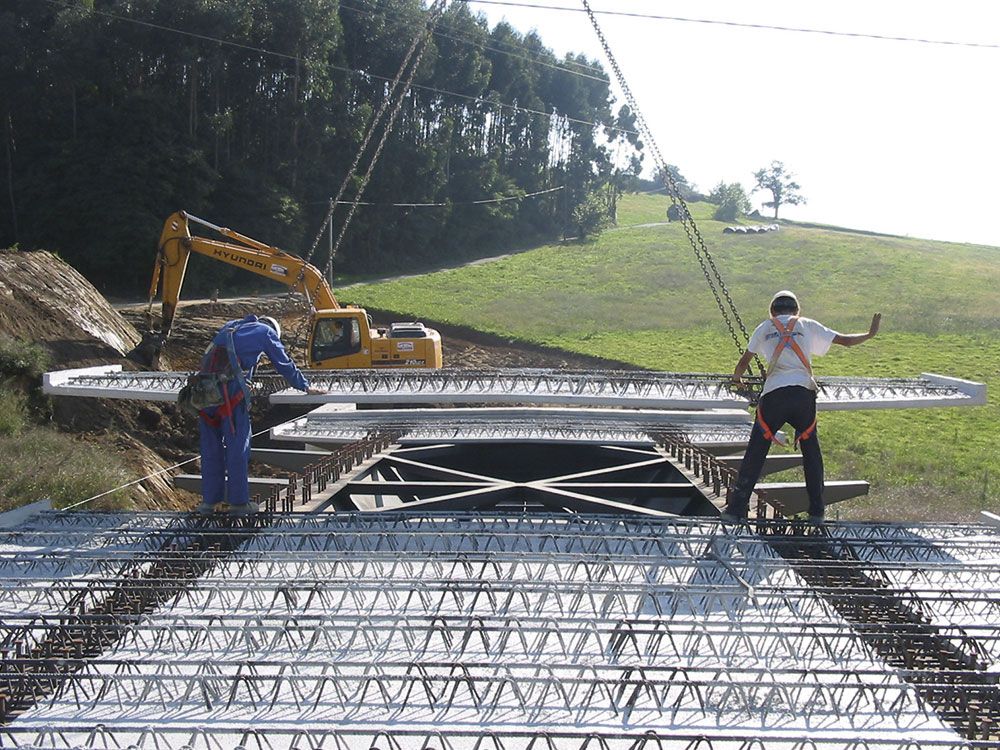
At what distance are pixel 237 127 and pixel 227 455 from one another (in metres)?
44.3

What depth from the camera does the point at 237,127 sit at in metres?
47.2

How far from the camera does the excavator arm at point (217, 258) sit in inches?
761

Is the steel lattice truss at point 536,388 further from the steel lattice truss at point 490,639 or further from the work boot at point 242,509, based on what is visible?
the steel lattice truss at point 490,639

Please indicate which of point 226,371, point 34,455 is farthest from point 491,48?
point 226,371

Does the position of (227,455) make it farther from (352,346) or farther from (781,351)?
(352,346)

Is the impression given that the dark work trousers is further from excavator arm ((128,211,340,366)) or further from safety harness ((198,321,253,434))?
excavator arm ((128,211,340,366))

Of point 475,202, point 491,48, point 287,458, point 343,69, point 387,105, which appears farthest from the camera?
point 491,48

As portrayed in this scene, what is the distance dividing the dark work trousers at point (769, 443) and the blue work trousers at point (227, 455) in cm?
349

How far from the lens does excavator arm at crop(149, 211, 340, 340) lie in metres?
19.3

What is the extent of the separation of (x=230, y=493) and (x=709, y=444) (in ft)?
17.5

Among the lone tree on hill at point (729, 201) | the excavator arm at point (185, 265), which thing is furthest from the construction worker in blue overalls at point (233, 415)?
the lone tree on hill at point (729, 201)

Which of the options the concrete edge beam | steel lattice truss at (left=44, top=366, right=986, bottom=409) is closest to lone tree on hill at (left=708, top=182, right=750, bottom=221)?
steel lattice truss at (left=44, top=366, right=986, bottom=409)

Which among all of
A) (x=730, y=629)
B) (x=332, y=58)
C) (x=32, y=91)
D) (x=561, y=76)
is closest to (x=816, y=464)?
(x=730, y=629)

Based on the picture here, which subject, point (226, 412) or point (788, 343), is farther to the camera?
point (226, 412)
